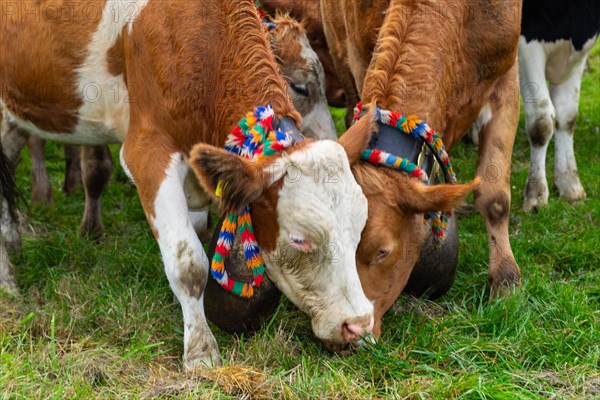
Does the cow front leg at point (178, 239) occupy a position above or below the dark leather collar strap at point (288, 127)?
below

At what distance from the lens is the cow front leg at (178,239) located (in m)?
4.57

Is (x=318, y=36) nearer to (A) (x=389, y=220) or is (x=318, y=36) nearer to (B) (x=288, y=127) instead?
(B) (x=288, y=127)

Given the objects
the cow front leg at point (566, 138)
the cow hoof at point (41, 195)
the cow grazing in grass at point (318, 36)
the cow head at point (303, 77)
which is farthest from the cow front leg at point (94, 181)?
the cow front leg at point (566, 138)

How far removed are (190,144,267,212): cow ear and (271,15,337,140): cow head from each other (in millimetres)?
2098

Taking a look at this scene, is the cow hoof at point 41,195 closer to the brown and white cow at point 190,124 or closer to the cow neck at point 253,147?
A: the brown and white cow at point 190,124

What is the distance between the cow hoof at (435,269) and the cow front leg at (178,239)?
1197 millimetres

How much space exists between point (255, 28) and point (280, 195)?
1030mm

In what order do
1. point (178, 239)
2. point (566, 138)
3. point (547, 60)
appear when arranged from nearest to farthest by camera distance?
Answer: point (178, 239), point (547, 60), point (566, 138)

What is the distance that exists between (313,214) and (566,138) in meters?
3.77

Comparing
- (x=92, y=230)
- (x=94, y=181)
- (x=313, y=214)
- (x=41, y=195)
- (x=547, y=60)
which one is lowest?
(x=41, y=195)

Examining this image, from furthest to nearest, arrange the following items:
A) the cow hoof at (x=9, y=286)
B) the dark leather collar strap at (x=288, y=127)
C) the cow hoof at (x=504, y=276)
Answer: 1. the cow hoof at (x=9, y=286)
2. the cow hoof at (x=504, y=276)
3. the dark leather collar strap at (x=288, y=127)

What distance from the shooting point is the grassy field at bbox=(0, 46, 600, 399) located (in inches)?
159

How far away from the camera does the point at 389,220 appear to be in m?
4.41

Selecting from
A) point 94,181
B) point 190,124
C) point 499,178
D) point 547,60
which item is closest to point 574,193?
point 547,60
